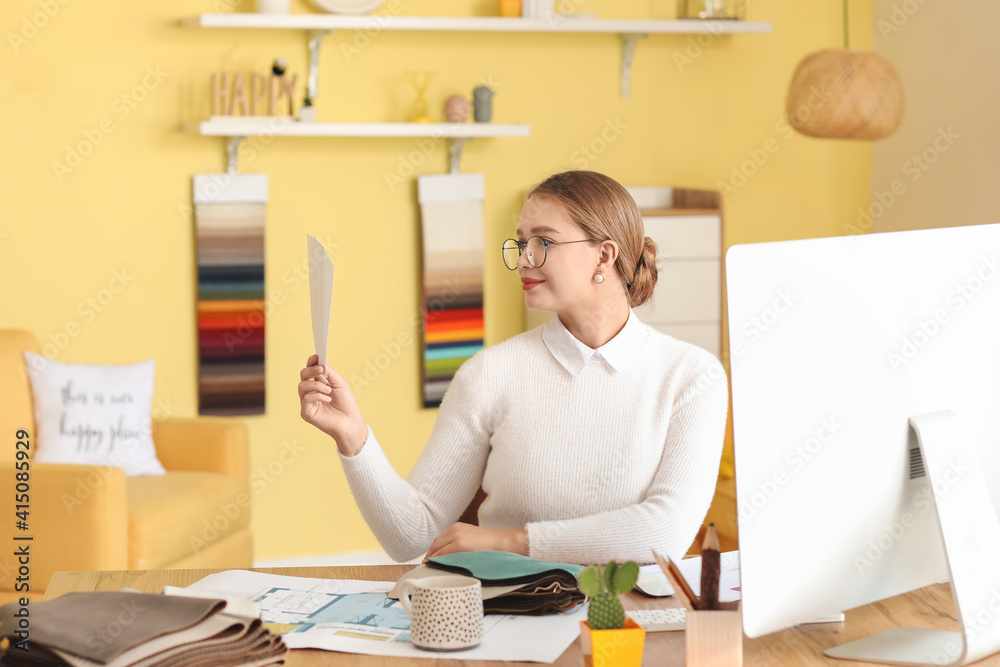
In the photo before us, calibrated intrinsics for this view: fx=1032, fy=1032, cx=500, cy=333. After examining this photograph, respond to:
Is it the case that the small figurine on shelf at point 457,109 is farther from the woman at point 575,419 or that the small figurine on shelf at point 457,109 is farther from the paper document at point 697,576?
the paper document at point 697,576

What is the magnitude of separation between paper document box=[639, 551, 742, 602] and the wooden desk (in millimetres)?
54

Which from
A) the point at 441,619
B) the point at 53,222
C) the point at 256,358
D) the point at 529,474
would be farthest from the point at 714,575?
the point at 53,222

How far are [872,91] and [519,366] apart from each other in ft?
6.46

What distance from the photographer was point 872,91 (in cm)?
316

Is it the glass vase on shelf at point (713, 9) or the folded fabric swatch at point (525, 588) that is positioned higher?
the glass vase on shelf at point (713, 9)

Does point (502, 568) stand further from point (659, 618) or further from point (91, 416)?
point (91, 416)

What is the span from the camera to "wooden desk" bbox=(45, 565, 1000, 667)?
3.65ft

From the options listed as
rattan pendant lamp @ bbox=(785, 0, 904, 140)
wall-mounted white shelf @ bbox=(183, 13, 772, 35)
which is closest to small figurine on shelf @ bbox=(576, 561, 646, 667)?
rattan pendant lamp @ bbox=(785, 0, 904, 140)

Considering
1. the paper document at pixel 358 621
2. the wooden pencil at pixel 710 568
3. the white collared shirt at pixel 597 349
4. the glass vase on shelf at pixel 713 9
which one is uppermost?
the glass vase on shelf at pixel 713 9

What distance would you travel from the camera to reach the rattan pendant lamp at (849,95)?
315 centimetres

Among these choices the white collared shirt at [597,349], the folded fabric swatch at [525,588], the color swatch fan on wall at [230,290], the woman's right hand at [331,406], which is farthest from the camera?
the color swatch fan on wall at [230,290]

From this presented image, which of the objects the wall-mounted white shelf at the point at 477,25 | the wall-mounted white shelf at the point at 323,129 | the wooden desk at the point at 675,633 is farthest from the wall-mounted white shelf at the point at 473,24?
the wooden desk at the point at 675,633

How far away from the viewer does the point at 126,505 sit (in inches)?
112

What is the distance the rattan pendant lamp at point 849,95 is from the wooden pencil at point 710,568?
245 centimetres
